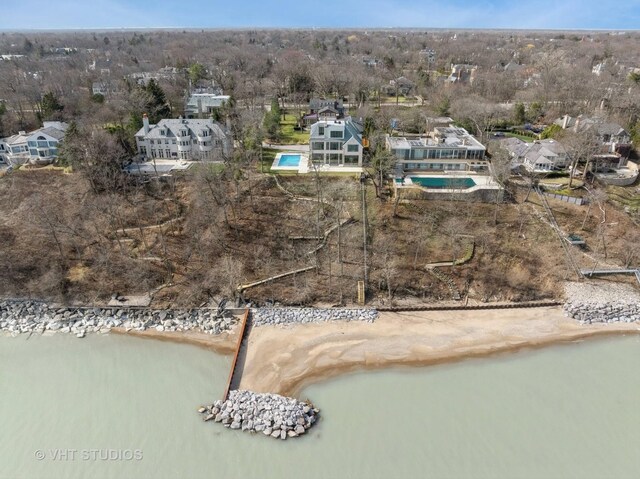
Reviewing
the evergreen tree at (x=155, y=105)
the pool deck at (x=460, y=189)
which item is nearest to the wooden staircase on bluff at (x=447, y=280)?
the pool deck at (x=460, y=189)

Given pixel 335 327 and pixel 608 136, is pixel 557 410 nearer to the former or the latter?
pixel 335 327

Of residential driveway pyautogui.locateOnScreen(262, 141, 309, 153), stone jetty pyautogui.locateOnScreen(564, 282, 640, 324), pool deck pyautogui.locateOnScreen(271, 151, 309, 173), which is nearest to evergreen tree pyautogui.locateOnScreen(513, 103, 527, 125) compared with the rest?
residential driveway pyautogui.locateOnScreen(262, 141, 309, 153)

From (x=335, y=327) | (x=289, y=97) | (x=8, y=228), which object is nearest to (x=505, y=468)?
(x=335, y=327)

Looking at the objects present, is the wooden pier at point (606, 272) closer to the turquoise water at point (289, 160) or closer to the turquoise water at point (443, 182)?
the turquoise water at point (443, 182)

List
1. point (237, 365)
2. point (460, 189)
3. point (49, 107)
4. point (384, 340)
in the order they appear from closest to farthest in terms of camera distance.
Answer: point (237, 365) < point (384, 340) < point (460, 189) < point (49, 107)

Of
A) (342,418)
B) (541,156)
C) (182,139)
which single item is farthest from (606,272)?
(182,139)

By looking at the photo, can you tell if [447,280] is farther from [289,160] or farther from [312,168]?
[289,160]

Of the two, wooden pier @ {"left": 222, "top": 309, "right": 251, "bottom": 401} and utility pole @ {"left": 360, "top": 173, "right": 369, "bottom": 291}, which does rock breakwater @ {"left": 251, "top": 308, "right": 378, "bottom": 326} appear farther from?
utility pole @ {"left": 360, "top": 173, "right": 369, "bottom": 291}
